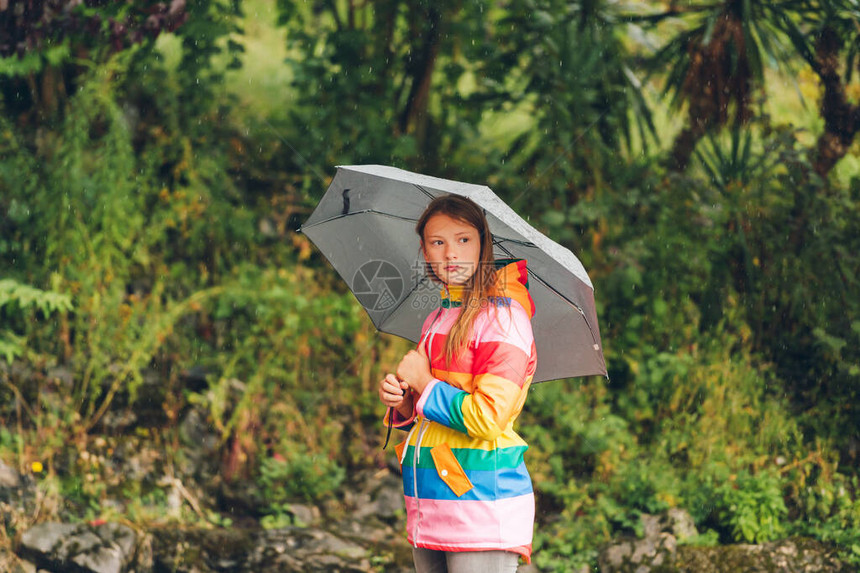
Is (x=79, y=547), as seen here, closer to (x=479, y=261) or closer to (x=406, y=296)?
(x=406, y=296)

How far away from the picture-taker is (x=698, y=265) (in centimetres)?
557

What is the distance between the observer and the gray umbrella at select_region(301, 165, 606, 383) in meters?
2.48

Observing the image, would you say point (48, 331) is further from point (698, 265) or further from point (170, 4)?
point (698, 265)

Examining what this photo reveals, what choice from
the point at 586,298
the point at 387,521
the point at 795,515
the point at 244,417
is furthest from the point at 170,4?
the point at 795,515

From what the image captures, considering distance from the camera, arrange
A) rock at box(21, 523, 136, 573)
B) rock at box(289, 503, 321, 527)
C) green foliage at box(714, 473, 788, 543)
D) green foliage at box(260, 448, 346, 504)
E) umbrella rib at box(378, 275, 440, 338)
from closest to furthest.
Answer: umbrella rib at box(378, 275, 440, 338)
rock at box(21, 523, 136, 573)
green foliage at box(714, 473, 788, 543)
rock at box(289, 503, 321, 527)
green foliage at box(260, 448, 346, 504)

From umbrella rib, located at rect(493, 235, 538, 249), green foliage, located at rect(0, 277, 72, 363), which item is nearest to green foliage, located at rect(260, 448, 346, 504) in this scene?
green foliage, located at rect(0, 277, 72, 363)

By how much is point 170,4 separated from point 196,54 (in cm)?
104

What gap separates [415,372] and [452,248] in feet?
1.18

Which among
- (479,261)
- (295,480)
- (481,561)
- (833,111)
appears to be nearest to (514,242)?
(479,261)

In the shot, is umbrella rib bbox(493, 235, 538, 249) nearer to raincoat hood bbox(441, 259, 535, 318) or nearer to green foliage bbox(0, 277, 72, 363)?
raincoat hood bbox(441, 259, 535, 318)

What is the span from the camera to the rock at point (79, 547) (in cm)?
384

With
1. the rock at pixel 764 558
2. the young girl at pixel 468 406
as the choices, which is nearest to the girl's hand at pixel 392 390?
the young girl at pixel 468 406

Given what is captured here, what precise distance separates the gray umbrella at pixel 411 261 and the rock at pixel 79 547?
1950 mm

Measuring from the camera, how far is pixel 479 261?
244 centimetres
